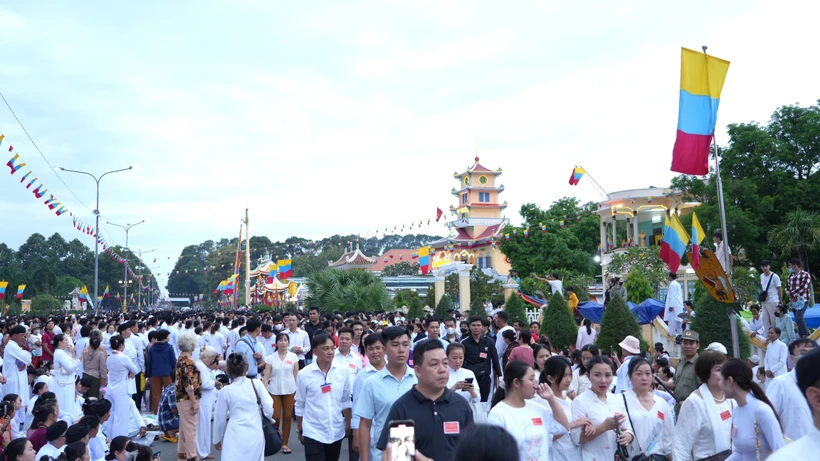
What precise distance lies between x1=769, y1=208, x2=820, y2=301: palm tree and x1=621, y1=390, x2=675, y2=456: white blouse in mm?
22406

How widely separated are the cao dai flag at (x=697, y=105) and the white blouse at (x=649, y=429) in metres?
5.81

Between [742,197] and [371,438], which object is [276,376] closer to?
[371,438]

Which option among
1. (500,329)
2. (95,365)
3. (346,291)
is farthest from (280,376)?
(346,291)

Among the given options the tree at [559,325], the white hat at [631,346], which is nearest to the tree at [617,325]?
the tree at [559,325]

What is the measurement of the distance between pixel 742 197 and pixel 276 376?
77.9 feet

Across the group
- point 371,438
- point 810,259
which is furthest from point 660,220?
point 371,438

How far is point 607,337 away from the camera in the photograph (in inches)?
573

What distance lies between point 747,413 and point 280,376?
6.51 meters

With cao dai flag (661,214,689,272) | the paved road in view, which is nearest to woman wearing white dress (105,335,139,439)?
the paved road

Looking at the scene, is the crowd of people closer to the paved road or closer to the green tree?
the paved road

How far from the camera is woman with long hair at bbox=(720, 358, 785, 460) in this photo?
4.26 m

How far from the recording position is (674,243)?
14.5 metres

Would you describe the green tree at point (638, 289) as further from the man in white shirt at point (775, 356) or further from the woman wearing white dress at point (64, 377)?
the woman wearing white dress at point (64, 377)

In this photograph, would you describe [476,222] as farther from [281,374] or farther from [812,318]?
[281,374]
